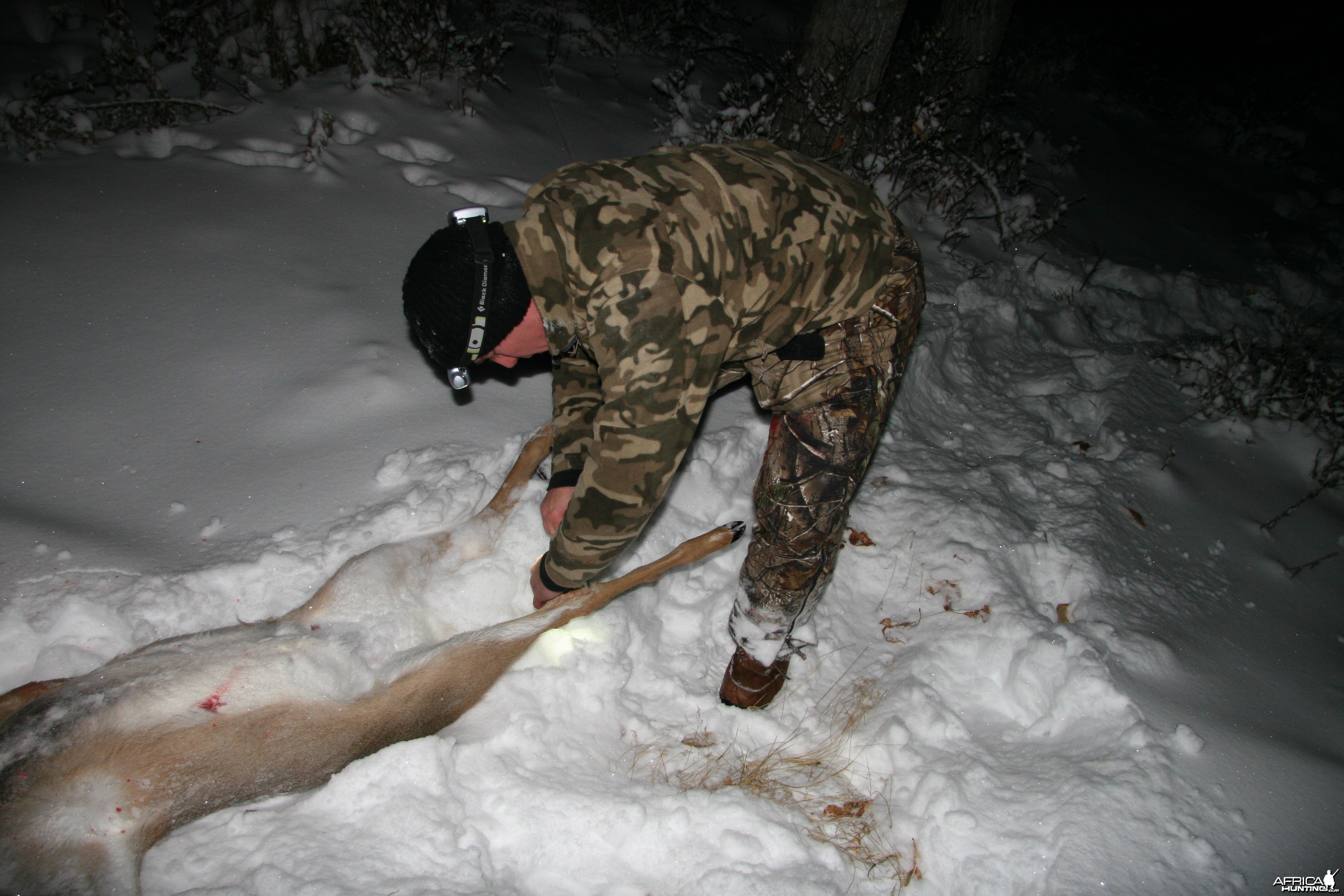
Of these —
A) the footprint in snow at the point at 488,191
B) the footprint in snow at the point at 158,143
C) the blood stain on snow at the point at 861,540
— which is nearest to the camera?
the blood stain on snow at the point at 861,540

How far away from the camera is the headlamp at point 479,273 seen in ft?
4.19

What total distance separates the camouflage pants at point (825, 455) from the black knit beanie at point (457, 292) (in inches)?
29.6

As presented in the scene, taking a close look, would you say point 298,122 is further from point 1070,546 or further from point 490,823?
point 1070,546

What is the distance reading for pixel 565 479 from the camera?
74.9 inches

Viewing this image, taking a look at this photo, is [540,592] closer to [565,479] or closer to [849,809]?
[565,479]

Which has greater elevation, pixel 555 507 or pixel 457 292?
pixel 457 292

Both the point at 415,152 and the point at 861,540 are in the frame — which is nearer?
the point at 861,540

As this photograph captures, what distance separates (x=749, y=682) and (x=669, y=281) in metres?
1.20

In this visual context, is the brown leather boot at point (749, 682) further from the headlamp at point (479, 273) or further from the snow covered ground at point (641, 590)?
the headlamp at point (479, 273)

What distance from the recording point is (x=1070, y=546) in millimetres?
2316

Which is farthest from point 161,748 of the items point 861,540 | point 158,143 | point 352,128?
point 352,128

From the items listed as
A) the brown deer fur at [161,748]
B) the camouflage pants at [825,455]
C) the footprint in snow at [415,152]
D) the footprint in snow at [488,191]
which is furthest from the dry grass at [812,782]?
the footprint in snow at [415,152]

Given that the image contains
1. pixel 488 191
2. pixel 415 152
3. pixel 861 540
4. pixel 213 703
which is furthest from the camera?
pixel 415 152

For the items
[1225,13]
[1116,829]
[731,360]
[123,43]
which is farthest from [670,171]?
[1225,13]
